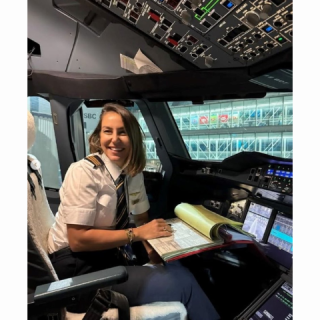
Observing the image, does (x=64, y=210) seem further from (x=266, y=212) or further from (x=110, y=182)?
(x=266, y=212)

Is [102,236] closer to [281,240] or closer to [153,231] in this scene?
[153,231]

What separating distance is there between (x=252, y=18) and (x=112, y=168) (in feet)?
3.13

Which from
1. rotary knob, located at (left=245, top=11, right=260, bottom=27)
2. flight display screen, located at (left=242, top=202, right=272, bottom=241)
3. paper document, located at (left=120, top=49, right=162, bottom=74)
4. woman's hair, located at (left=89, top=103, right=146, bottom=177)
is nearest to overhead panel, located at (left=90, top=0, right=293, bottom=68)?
rotary knob, located at (left=245, top=11, right=260, bottom=27)

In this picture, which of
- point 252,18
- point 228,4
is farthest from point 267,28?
point 228,4

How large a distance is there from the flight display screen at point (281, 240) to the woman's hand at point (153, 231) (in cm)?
52

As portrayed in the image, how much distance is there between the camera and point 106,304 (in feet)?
3.18

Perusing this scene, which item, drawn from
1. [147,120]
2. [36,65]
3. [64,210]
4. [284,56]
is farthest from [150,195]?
[284,56]

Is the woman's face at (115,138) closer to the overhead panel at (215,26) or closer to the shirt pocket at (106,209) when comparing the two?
the shirt pocket at (106,209)

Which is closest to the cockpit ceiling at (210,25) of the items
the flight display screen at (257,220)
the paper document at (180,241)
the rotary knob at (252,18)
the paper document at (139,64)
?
the rotary knob at (252,18)

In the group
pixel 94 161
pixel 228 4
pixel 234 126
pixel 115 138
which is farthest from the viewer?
pixel 234 126

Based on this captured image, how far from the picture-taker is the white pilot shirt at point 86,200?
1205 mm

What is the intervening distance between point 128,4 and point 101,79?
0.71 metres

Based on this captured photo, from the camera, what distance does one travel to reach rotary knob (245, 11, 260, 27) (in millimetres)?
1115
